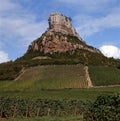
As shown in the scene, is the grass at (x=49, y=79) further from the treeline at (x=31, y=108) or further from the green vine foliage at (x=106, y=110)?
the green vine foliage at (x=106, y=110)

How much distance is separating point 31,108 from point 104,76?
83.3m

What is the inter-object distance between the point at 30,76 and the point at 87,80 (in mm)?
23076

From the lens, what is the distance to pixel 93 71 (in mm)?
152500

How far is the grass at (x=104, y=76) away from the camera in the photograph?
133300 millimetres

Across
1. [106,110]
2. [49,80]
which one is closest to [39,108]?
[106,110]

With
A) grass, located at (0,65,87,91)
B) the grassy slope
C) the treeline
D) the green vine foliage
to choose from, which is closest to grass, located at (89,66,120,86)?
the grassy slope

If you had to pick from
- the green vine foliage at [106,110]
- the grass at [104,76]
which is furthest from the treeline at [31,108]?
the grass at [104,76]

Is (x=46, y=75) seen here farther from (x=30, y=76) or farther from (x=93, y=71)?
(x=93, y=71)

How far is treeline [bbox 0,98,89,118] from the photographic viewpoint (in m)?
60.4

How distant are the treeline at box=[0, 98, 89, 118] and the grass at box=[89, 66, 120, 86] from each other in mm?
69309

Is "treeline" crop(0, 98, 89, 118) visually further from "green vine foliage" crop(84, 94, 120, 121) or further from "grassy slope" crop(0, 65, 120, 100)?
"grassy slope" crop(0, 65, 120, 100)

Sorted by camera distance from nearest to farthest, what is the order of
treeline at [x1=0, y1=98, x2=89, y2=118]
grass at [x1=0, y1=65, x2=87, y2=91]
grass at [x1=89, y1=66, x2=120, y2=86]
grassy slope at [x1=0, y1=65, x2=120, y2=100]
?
treeline at [x1=0, y1=98, x2=89, y2=118] → grassy slope at [x1=0, y1=65, x2=120, y2=100] → grass at [x1=0, y1=65, x2=87, y2=91] → grass at [x1=89, y1=66, x2=120, y2=86]

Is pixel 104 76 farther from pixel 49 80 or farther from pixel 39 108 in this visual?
pixel 39 108

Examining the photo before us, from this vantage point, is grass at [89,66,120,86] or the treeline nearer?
the treeline
